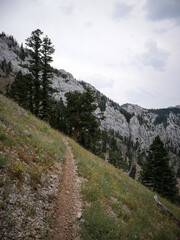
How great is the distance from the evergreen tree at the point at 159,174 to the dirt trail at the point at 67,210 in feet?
73.7

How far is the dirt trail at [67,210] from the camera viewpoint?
3.98 meters

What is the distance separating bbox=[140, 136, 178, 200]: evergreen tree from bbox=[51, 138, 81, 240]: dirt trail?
73.7 feet

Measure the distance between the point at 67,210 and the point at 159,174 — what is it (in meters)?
25.2

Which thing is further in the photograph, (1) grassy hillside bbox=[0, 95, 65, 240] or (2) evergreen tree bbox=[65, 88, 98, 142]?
(2) evergreen tree bbox=[65, 88, 98, 142]

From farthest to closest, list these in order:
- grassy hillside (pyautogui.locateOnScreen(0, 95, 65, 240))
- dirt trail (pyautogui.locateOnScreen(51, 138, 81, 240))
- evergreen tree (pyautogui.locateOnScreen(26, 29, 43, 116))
A: evergreen tree (pyautogui.locateOnScreen(26, 29, 43, 116)) < dirt trail (pyautogui.locateOnScreen(51, 138, 81, 240)) < grassy hillside (pyautogui.locateOnScreen(0, 95, 65, 240))

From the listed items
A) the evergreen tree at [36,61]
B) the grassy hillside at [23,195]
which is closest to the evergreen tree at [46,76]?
the evergreen tree at [36,61]

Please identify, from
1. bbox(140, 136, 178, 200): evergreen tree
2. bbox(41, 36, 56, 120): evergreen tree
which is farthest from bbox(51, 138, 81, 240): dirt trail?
bbox(140, 136, 178, 200): evergreen tree

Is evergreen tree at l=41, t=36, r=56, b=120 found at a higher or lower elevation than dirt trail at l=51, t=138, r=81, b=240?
higher

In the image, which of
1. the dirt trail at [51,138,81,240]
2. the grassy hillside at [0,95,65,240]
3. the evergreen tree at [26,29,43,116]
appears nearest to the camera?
the grassy hillside at [0,95,65,240]

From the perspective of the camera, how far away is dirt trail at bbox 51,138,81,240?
3.98m

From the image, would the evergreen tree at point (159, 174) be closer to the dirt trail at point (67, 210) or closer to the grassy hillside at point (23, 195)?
the dirt trail at point (67, 210)

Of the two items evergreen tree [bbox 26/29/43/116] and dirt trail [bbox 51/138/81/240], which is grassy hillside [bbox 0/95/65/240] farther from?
evergreen tree [bbox 26/29/43/116]

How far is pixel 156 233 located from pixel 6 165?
320 inches

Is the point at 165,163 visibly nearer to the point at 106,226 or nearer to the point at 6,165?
the point at 106,226
